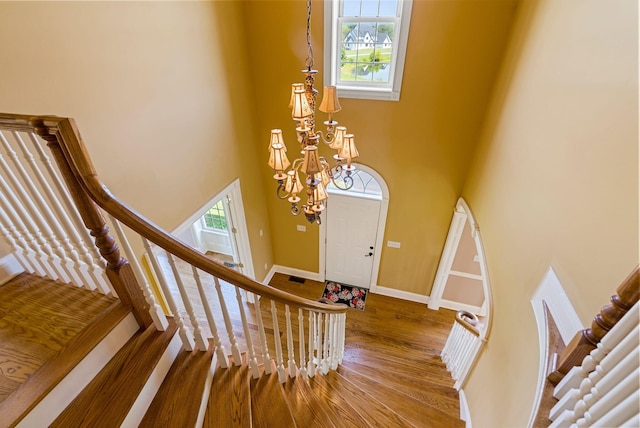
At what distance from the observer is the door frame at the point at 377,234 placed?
13.3 feet

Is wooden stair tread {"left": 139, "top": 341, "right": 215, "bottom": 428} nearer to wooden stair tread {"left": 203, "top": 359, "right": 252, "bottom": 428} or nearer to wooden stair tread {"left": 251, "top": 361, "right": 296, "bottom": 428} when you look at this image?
wooden stair tread {"left": 203, "top": 359, "right": 252, "bottom": 428}

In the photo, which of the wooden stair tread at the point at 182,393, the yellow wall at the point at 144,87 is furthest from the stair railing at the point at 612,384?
the yellow wall at the point at 144,87

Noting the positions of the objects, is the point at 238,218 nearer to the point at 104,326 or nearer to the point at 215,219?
the point at 215,219

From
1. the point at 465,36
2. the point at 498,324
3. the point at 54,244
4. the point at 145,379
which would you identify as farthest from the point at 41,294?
the point at 465,36

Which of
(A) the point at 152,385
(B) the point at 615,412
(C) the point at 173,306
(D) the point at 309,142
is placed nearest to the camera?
(B) the point at 615,412

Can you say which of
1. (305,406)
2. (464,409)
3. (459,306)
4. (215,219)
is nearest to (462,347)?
(464,409)

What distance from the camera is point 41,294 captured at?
5.08ft

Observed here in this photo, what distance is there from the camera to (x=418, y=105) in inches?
135

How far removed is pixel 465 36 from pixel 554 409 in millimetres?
3201

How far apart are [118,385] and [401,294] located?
14.3 feet

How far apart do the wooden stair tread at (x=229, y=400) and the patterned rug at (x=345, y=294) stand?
11.0 feet

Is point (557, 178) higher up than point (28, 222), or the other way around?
point (557, 178)

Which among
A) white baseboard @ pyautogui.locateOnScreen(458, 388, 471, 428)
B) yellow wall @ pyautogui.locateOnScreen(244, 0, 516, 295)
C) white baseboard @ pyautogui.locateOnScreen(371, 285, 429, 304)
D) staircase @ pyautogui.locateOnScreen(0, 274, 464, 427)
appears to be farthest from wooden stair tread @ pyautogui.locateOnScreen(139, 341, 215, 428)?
white baseboard @ pyautogui.locateOnScreen(371, 285, 429, 304)

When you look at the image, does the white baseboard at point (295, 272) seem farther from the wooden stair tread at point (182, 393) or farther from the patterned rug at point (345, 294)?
the wooden stair tread at point (182, 393)
